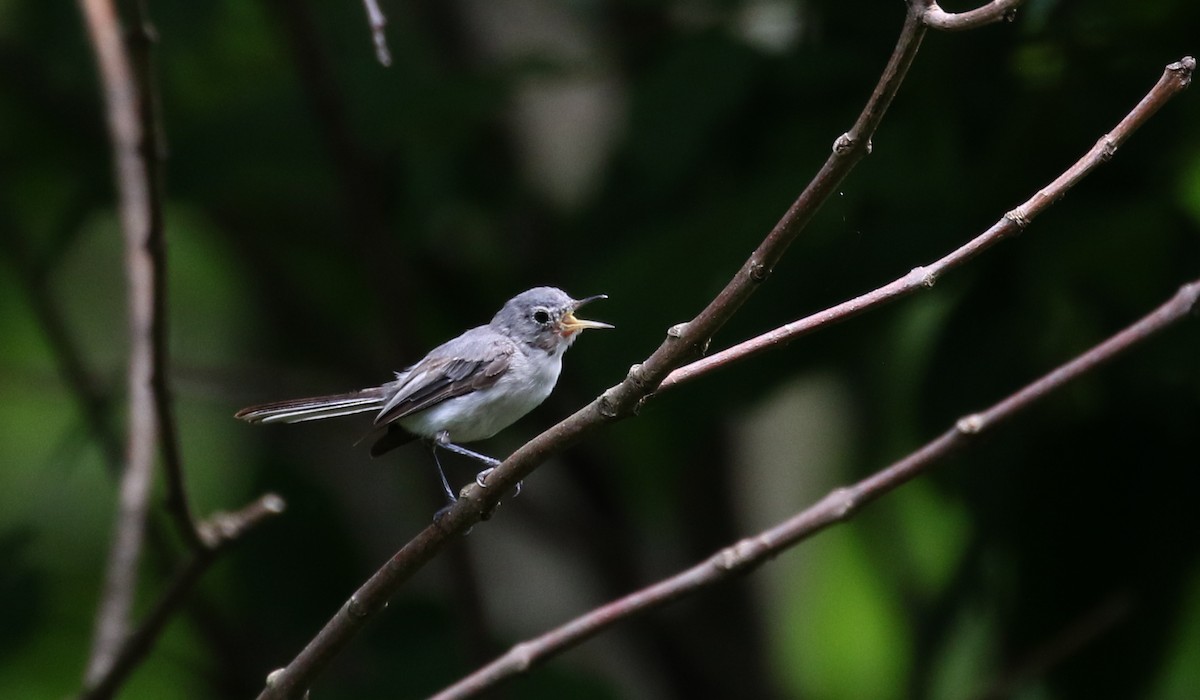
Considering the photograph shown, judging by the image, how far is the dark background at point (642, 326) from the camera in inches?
130

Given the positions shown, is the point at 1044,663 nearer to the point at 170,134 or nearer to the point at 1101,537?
the point at 1101,537

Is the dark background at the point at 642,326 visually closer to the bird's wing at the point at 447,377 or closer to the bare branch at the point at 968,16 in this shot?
the bird's wing at the point at 447,377

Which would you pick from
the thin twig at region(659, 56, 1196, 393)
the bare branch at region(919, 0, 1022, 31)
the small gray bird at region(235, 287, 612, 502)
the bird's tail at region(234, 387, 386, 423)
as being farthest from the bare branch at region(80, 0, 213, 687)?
the bare branch at region(919, 0, 1022, 31)

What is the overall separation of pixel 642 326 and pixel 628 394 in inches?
→ 64.1

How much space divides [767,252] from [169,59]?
386 centimetres

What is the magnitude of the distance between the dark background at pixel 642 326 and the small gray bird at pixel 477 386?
0.87ft

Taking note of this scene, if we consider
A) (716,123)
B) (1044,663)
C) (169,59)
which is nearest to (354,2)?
(169,59)

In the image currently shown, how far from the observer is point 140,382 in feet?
11.7

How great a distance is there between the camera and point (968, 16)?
1.72m

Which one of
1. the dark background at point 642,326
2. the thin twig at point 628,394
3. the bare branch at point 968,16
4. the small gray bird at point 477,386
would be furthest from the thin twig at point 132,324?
the bare branch at point 968,16

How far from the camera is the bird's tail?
2.94 metres

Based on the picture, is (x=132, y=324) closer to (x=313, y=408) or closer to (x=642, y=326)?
(x=313, y=408)

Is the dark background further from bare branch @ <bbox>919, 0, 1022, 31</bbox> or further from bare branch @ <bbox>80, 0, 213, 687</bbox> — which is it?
bare branch @ <bbox>919, 0, 1022, 31</bbox>

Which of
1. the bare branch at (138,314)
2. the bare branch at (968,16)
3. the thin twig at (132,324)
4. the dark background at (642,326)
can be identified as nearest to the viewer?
the bare branch at (968,16)
